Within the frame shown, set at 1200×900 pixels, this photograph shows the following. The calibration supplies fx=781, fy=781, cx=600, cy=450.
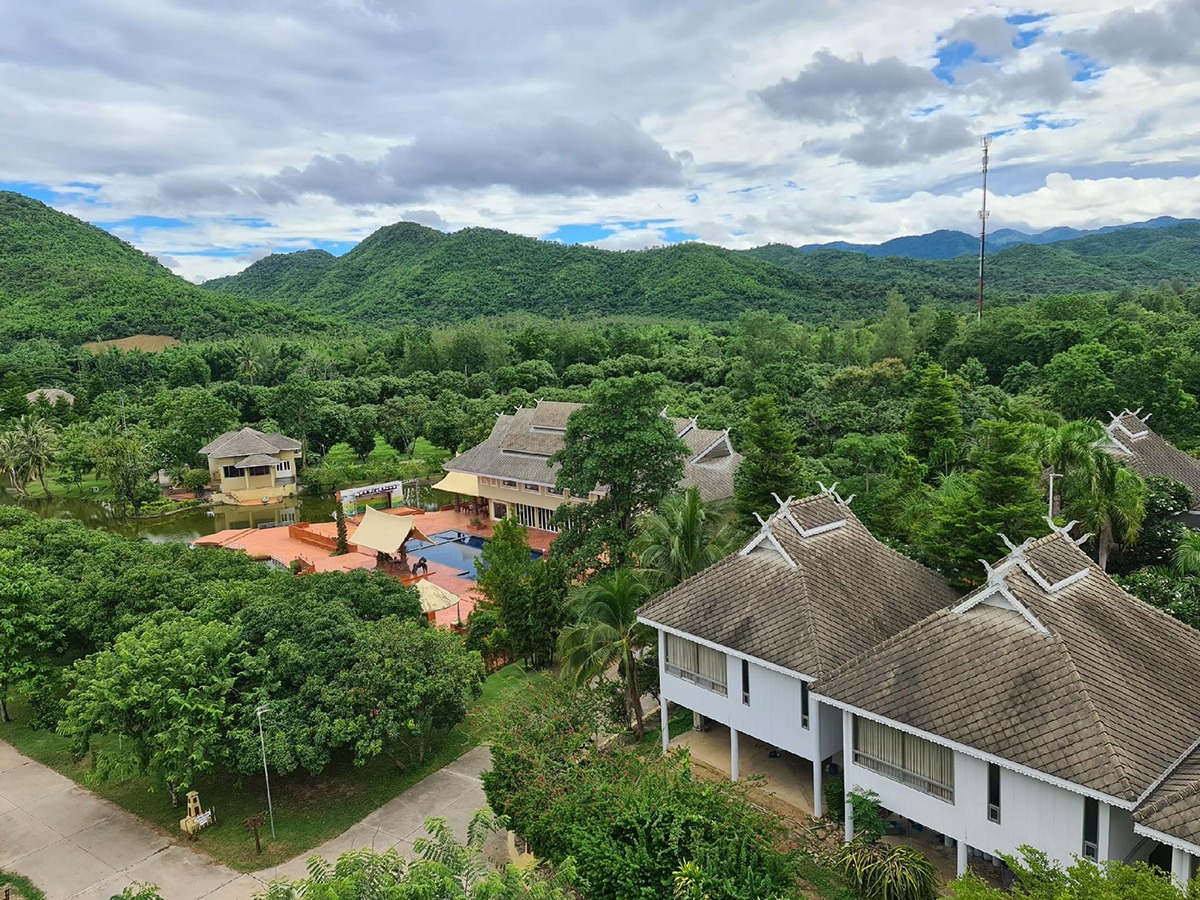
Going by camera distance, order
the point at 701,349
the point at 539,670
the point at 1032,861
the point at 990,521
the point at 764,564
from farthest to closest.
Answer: the point at 701,349, the point at 539,670, the point at 990,521, the point at 764,564, the point at 1032,861

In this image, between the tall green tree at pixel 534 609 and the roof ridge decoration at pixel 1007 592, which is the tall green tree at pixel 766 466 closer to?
the tall green tree at pixel 534 609

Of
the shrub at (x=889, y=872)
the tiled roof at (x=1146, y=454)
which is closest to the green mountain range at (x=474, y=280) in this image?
the tiled roof at (x=1146, y=454)

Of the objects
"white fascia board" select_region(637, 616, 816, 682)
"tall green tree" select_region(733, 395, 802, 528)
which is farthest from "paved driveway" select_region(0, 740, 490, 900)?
"tall green tree" select_region(733, 395, 802, 528)

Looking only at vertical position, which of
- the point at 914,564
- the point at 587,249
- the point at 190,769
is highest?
the point at 587,249

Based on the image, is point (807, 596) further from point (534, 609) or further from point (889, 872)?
point (534, 609)

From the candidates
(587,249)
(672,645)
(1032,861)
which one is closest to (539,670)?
(672,645)

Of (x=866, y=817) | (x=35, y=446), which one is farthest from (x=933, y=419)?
(x=35, y=446)

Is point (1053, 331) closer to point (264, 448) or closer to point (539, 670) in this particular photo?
point (539, 670)
